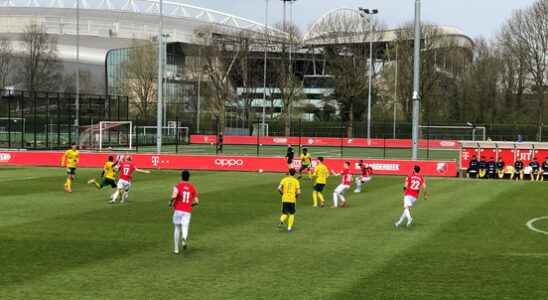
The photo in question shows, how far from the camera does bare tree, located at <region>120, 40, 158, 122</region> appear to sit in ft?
291

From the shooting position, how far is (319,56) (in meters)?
119

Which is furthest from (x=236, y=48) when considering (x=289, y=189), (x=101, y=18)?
(x=289, y=189)

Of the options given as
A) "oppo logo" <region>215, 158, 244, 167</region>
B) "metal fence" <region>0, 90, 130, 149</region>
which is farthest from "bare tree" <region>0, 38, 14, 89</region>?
"oppo logo" <region>215, 158, 244, 167</region>

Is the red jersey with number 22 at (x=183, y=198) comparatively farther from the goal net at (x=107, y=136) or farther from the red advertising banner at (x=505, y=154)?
the goal net at (x=107, y=136)

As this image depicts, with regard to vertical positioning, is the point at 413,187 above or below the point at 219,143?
above

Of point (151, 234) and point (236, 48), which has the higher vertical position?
point (236, 48)

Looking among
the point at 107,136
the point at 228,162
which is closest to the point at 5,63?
the point at 107,136

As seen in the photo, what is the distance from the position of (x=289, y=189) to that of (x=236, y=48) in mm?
80248

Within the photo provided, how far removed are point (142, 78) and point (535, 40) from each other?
47.1 metres

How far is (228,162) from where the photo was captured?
4378 centimetres

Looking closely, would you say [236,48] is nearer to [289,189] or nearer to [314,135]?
[314,135]

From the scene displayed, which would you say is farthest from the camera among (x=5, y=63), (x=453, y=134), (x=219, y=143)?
(x=5, y=63)

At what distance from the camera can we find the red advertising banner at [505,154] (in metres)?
40.8

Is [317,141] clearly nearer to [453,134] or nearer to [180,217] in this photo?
[453,134]
